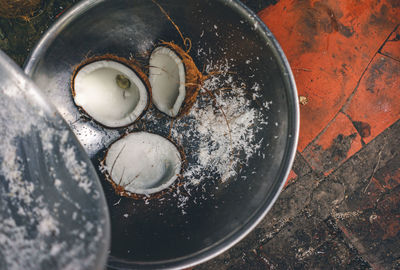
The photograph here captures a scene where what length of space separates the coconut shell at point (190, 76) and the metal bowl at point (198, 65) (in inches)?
1.1

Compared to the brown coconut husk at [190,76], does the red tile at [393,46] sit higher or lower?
lower

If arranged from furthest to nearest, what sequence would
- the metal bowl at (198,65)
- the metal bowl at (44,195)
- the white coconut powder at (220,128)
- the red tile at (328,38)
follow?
1. the red tile at (328,38)
2. the white coconut powder at (220,128)
3. the metal bowl at (198,65)
4. the metal bowl at (44,195)

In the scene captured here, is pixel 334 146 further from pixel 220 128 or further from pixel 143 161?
pixel 143 161

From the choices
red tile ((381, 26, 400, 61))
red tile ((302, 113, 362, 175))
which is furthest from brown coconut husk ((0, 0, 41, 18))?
red tile ((381, 26, 400, 61))

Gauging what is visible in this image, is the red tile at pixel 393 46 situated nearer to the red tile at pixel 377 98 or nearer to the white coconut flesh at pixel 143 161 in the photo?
the red tile at pixel 377 98

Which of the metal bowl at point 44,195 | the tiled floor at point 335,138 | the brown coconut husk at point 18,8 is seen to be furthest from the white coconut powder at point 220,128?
the brown coconut husk at point 18,8

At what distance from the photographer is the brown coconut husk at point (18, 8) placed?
35.1 inches

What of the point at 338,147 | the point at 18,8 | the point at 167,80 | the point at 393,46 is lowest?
the point at 338,147

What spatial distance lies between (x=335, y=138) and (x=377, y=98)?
0.70 feet

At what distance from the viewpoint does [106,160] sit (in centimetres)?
88

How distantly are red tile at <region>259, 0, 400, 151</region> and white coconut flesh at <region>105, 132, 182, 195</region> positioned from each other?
21.1 inches

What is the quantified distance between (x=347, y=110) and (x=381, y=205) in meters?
0.40

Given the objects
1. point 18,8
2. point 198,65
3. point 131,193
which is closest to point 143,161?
point 131,193

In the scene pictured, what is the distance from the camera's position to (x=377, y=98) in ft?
3.46
